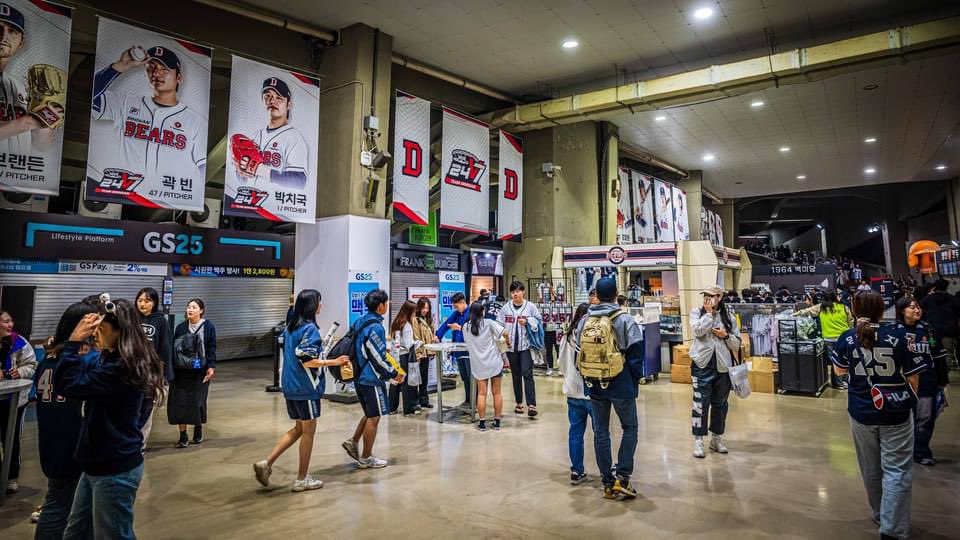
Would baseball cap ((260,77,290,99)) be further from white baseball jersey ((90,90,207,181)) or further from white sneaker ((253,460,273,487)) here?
white sneaker ((253,460,273,487))

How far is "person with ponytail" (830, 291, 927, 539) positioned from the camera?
287 cm

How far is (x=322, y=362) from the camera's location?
153 inches

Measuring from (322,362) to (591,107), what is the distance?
24.7 feet

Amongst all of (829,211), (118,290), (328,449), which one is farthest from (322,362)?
(829,211)

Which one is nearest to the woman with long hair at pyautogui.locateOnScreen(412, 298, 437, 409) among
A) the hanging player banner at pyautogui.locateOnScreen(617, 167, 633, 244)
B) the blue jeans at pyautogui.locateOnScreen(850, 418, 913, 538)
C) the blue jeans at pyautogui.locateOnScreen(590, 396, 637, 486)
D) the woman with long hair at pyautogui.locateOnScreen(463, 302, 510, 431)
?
the woman with long hair at pyautogui.locateOnScreen(463, 302, 510, 431)

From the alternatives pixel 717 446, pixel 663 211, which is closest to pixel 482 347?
pixel 717 446

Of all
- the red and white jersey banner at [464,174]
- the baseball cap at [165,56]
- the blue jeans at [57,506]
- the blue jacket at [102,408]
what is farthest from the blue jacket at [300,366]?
the red and white jersey banner at [464,174]

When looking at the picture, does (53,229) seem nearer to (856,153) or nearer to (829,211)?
(856,153)

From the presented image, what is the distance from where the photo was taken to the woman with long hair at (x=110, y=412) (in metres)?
2.07

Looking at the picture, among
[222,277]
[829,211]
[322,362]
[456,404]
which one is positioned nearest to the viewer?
[322,362]

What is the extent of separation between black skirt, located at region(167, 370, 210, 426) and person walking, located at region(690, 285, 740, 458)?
15.2ft

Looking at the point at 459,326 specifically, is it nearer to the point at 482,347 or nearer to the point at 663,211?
the point at 482,347

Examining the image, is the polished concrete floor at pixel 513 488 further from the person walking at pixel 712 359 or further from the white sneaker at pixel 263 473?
the person walking at pixel 712 359

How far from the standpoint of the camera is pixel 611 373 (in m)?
3.60
